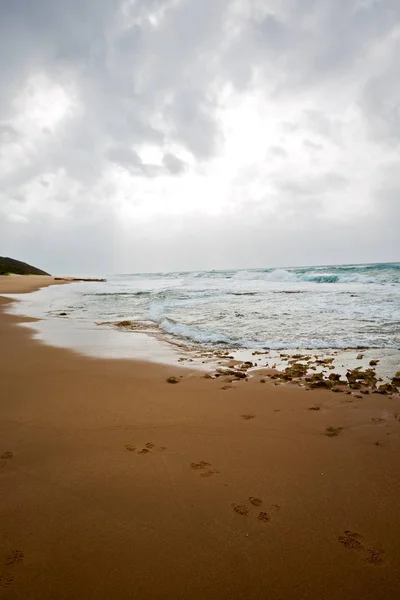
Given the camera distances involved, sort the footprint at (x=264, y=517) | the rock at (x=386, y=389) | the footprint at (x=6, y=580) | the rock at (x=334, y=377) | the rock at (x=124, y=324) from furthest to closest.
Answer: the rock at (x=124, y=324), the rock at (x=334, y=377), the rock at (x=386, y=389), the footprint at (x=264, y=517), the footprint at (x=6, y=580)

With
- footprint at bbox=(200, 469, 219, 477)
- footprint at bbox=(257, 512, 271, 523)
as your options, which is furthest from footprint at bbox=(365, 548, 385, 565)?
footprint at bbox=(200, 469, 219, 477)

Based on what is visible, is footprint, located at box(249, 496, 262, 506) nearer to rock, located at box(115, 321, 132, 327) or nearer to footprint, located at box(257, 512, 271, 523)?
footprint, located at box(257, 512, 271, 523)

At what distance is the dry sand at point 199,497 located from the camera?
5.30ft

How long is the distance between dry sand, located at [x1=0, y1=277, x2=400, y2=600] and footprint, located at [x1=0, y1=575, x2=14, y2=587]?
16 mm

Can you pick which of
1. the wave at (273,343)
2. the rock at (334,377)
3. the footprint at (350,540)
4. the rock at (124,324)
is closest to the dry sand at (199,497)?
the footprint at (350,540)

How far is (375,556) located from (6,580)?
73.6 inches

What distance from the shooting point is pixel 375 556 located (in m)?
1.71

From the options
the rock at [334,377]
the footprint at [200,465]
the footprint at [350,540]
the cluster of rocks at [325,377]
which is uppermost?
the rock at [334,377]

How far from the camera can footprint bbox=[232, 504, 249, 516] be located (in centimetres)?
204

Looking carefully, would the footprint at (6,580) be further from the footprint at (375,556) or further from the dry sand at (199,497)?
the footprint at (375,556)

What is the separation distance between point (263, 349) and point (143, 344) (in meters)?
2.57

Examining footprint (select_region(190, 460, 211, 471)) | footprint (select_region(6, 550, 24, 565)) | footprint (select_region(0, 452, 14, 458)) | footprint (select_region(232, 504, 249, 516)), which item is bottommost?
footprint (select_region(232, 504, 249, 516))

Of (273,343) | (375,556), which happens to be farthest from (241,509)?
(273,343)

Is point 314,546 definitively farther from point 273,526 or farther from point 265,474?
point 265,474
